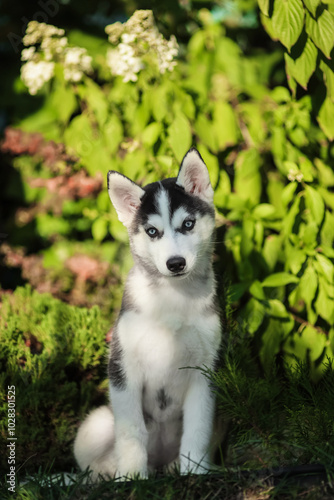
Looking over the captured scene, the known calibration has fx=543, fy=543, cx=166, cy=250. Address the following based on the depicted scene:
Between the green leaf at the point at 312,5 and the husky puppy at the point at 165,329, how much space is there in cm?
116

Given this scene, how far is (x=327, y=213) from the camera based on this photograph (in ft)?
13.1

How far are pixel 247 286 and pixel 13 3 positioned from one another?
15.5ft

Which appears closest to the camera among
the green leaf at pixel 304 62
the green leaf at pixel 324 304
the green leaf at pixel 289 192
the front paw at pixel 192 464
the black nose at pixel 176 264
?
the black nose at pixel 176 264

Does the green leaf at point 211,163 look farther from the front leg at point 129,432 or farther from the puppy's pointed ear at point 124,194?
the front leg at point 129,432

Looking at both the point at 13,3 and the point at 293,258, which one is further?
the point at 13,3

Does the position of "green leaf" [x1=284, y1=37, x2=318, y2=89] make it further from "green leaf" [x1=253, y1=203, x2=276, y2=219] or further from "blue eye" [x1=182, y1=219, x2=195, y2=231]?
"blue eye" [x1=182, y1=219, x2=195, y2=231]

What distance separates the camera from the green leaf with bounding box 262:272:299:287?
374cm

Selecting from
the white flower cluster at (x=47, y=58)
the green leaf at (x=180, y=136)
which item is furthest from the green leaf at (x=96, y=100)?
the green leaf at (x=180, y=136)

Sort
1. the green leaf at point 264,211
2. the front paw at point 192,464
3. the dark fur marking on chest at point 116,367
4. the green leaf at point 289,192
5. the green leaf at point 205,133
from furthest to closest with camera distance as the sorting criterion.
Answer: the green leaf at point 205,133, the green leaf at point 264,211, the green leaf at point 289,192, the dark fur marking on chest at point 116,367, the front paw at point 192,464

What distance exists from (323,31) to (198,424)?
8.02 feet

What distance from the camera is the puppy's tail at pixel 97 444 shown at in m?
3.22

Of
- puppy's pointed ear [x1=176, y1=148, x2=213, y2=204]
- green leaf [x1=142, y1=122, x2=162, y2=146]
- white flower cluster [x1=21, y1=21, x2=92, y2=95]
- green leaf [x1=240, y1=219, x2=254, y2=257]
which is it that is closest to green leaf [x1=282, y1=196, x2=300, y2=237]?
green leaf [x1=240, y1=219, x2=254, y2=257]

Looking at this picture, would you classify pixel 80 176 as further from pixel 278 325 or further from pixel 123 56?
pixel 278 325

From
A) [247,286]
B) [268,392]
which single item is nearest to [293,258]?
[247,286]
